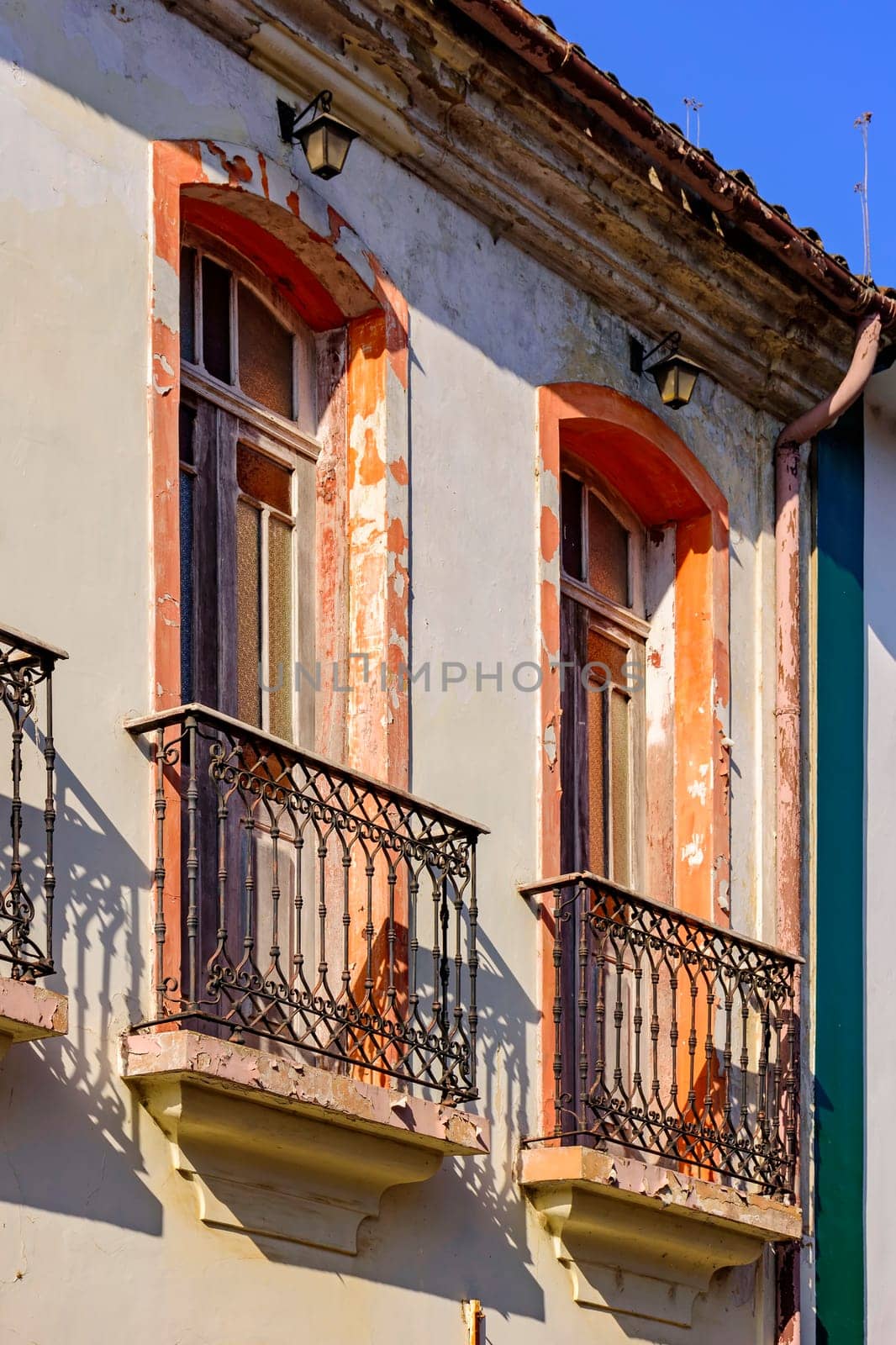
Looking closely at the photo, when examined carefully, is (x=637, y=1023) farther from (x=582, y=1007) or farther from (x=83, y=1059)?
(x=83, y=1059)

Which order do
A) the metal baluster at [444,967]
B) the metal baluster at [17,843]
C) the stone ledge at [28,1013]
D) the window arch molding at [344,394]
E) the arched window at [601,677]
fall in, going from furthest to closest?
the arched window at [601,677] → the window arch molding at [344,394] → the metal baluster at [444,967] → the metal baluster at [17,843] → the stone ledge at [28,1013]

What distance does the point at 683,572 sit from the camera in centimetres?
1092

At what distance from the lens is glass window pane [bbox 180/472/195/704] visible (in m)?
8.41

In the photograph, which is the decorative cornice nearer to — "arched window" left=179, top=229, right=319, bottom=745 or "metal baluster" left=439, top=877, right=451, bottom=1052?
"arched window" left=179, top=229, right=319, bottom=745

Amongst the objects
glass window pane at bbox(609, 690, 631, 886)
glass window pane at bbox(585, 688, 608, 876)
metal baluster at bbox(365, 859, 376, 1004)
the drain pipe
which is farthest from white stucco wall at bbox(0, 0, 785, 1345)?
Answer: the drain pipe

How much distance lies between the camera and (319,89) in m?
9.23

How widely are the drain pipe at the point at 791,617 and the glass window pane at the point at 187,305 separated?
3.37 metres

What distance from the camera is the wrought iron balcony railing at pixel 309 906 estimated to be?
7641 mm

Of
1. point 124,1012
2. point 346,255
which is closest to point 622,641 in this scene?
point 346,255

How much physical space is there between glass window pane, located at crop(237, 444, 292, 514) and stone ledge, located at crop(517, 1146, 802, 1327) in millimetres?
2477

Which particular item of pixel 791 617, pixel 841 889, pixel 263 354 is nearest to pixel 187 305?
pixel 263 354

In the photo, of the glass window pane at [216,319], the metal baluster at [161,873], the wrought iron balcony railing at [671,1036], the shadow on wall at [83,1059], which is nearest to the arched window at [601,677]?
the wrought iron balcony railing at [671,1036]

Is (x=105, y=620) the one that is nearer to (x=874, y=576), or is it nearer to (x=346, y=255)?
(x=346, y=255)

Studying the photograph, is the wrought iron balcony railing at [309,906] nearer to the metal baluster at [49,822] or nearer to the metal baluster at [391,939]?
the metal baluster at [391,939]
